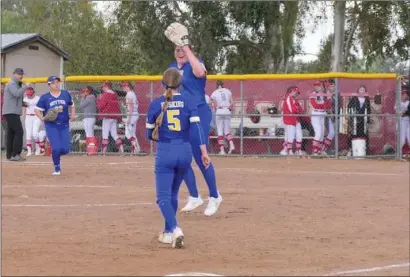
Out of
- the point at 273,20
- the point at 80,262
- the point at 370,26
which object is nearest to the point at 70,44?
the point at 273,20

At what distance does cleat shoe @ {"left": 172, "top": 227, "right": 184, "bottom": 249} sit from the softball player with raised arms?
1246 millimetres

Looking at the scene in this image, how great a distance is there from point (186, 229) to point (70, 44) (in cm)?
3647

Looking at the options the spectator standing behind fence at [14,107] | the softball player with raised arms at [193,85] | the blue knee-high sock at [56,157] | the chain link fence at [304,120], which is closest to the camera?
the softball player with raised arms at [193,85]

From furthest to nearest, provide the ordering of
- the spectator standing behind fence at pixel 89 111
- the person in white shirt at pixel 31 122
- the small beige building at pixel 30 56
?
1. the small beige building at pixel 30 56
2. the person in white shirt at pixel 31 122
3. the spectator standing behind fence at pixel 89 111

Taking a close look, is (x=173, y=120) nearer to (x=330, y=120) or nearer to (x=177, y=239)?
(x=177, y=239)

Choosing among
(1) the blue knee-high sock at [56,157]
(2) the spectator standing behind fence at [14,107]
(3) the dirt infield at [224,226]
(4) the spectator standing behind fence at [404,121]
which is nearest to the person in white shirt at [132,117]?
(2) the spectator standing behind fence at [14,107]

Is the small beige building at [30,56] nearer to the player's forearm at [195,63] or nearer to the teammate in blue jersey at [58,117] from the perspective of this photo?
the teammate in blue jersey at [58,117]

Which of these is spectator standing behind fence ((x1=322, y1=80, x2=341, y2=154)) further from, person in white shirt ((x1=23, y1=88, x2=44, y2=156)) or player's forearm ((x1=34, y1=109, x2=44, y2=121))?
player's forearm ((x1=34, y1=109, x2=44, y2=121))

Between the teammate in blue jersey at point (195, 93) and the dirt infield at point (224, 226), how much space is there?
7.1 inches

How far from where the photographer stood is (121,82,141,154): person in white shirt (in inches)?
983

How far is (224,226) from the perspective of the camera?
36.1 feet

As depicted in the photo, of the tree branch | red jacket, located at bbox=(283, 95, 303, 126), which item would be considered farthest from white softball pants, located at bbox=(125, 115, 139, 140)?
the tree branch

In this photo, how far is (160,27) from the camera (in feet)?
121

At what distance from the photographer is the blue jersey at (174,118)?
9.45 m
